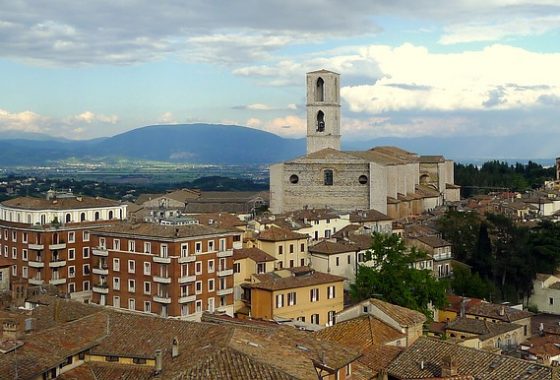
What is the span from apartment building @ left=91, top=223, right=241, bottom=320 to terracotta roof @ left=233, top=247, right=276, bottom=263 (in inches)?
56.3

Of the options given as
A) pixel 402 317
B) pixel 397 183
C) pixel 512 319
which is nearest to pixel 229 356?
pixel 402 317

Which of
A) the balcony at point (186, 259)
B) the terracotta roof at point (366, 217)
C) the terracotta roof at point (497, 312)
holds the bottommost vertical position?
the terracotta roof at point (497, 312)

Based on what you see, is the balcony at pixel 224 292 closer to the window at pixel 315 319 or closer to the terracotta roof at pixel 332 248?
the window at pixel 315 319

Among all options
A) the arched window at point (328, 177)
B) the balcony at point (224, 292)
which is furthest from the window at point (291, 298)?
the arched window at point (328, 177)

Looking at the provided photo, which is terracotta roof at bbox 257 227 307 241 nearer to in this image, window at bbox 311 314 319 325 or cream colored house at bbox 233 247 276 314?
cream colored house at bbox 233 247 276 314

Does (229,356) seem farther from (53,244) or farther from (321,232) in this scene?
(321,232)

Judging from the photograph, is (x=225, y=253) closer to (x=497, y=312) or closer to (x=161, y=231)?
(x=161, y=231)

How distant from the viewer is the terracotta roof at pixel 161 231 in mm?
41594

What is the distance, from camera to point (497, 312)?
4150 centimetres

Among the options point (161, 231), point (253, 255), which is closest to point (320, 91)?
point (253, 255)

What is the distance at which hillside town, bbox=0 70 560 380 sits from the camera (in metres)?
21.5

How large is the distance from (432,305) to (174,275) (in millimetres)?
12703

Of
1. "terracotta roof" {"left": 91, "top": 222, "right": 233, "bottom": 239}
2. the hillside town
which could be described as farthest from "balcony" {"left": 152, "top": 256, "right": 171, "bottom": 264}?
"terracotta roof" {"left": 91, "top": 222, "right": 233, "bottom": 239}

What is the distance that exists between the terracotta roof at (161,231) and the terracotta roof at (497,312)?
510 inches
